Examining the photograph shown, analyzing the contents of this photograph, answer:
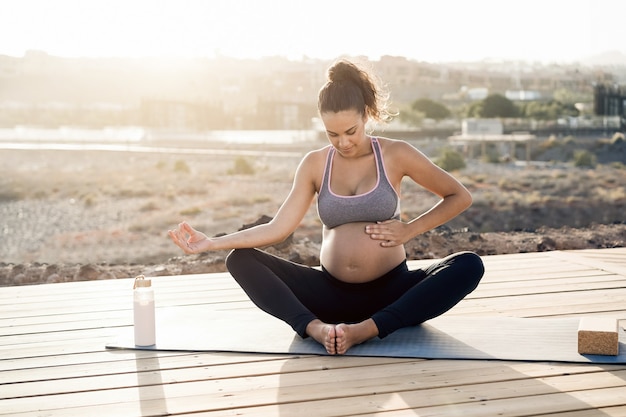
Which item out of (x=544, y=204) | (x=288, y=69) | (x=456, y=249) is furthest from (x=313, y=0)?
(x=456, y=249)

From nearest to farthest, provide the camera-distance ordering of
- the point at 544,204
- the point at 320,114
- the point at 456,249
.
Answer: the point at 320,114, the point at 456,249, the point at 544,204

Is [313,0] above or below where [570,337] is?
above

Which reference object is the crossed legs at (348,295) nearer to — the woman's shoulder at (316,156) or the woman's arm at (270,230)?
the woman's arm at (270,230)

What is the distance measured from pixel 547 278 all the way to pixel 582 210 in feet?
66.0

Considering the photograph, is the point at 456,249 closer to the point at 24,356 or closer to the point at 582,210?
the point at 24,356

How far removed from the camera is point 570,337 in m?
2.49

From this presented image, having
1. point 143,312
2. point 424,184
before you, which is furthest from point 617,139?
point 143,312

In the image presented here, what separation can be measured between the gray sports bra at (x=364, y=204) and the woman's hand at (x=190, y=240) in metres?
0.41

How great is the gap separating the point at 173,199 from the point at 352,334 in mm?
25457

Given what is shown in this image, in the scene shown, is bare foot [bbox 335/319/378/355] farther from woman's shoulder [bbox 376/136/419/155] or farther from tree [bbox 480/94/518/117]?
tree [bbox 480/94/518/117]

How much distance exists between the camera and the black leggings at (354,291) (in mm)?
2434

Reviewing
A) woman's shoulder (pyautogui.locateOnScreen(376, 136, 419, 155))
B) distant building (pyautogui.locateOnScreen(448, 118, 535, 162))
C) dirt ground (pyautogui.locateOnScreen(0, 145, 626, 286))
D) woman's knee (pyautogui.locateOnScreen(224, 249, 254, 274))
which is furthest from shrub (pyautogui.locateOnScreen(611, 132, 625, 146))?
woman's knee (pyautogui.locateOnScreen(224, 249, 254, 274))

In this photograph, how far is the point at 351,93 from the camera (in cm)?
245

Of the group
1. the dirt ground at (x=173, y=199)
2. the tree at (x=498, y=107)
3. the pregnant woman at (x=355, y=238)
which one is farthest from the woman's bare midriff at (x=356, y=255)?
the tree at (x=498, y=107)
